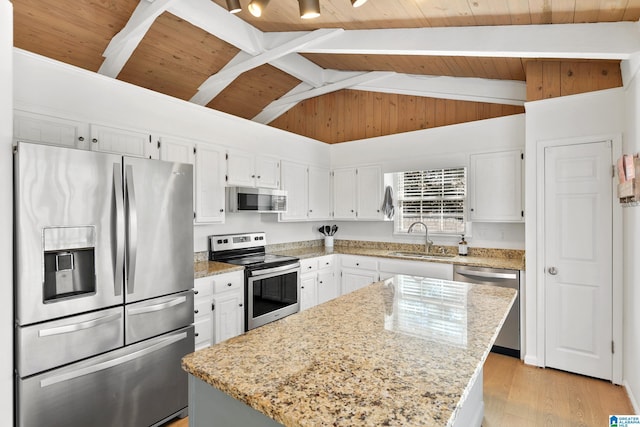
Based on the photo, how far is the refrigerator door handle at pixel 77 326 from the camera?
5.80ft

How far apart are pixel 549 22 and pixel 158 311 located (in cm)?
352

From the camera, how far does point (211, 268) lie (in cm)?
302

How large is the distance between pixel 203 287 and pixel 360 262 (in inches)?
82.0

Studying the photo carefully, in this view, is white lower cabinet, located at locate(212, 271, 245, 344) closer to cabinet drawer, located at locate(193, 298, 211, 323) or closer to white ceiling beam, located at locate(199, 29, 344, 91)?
cabinet drawer, located at locate(193, 298, 211, 323)

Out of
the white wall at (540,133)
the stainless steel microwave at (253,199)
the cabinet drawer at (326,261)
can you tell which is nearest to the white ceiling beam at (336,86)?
the stainless steel microwave at (253,199)

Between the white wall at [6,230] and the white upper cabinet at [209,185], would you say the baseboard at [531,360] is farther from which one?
the white wall at [6,230]

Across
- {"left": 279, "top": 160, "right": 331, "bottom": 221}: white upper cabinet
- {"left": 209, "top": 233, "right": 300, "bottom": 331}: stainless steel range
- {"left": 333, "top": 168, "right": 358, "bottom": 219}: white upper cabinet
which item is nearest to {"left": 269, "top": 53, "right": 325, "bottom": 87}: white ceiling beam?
{"left": 279, "top": 160, "right": 331, "bottom": 221}: white upper cabinet

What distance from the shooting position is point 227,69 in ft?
12.3

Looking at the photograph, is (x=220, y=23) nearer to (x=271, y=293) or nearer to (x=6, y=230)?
(x=6, y=230)

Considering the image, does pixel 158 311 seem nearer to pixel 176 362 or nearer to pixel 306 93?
pixel 176 362

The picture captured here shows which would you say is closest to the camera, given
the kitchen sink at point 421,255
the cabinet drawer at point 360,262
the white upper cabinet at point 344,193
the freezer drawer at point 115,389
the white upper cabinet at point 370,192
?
the freezer drawer at point 115,389

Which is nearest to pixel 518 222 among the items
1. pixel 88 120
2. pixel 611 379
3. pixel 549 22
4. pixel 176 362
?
pixel 611 379

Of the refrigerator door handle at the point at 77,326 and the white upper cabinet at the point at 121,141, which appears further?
the white upper cabinet at the point at 121,141

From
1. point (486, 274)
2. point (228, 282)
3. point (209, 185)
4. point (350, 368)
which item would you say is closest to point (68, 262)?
point (228, 282)
